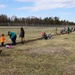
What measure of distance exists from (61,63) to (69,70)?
1.65 metres

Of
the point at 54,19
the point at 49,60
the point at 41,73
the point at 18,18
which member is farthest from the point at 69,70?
the point at 54,19

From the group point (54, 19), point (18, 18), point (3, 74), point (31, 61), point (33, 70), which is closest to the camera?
point (3, 74)

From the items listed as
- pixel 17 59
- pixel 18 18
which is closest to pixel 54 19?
pixel 18 18

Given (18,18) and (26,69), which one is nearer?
(26,69)

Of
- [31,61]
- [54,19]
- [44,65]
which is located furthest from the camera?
[54,19]

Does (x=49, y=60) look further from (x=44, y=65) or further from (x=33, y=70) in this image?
(x=33, y=70)

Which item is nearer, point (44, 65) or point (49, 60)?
point (44, 65)

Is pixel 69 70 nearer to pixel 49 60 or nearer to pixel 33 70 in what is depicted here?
pixel 33 70

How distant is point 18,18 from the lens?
13312 cm

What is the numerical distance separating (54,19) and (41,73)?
491 feet

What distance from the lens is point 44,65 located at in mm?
11594

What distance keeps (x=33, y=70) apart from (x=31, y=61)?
218 cm

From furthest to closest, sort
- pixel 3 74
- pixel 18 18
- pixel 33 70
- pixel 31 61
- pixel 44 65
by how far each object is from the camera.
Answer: pixel 18 18 < pixel 31 61 < pixel 44 65 < pixel 33 70 < pixel 3 74

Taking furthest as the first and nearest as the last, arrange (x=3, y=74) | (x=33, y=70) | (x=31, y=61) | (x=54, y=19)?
(x=54, y=19) → (x=31, y=61) → (x=33, y=70) → (x=3, y=74)
